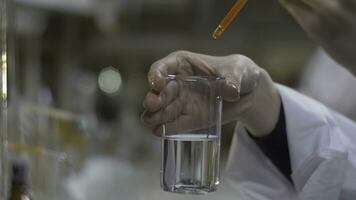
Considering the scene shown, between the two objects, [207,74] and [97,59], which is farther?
[97,59]

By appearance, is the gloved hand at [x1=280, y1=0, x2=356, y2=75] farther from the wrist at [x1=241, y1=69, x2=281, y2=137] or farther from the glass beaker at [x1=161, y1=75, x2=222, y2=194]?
the glass beaker at [x1=161, y1=75, x2=222, y2=194]

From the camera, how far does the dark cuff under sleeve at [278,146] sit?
3.55 ft

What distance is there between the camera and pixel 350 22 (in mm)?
1001

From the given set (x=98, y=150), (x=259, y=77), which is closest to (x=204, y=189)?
(x=259, y=77)

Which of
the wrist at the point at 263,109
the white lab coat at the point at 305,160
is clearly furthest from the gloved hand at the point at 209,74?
the white lab coat at the point at 305,160

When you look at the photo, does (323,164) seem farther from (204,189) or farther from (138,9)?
(138,9)

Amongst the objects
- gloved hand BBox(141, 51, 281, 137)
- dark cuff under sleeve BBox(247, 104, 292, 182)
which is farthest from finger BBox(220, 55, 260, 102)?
dark cuff under sleeve BBox(247, 104, 292, 182)

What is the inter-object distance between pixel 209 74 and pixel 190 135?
92mm

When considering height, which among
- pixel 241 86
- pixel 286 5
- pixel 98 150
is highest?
pixel 286 5

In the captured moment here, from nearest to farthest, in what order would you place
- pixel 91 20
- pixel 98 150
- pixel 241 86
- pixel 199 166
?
pixel 199 166
pixel 241 86
pixel 98 150
pixel 91 20

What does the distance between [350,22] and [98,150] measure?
161 centimetres

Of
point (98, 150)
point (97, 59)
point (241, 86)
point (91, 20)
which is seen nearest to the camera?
point (241, 86)

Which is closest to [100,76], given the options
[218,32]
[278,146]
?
[278,146]

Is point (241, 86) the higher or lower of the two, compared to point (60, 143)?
higher
